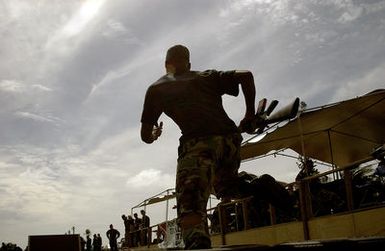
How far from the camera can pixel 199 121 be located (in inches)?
124

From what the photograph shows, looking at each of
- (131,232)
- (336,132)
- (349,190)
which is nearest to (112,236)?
(131,232)

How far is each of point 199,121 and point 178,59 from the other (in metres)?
0.63

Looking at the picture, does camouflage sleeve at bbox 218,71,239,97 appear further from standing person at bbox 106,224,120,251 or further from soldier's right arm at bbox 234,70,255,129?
standing person at bbox 106,224,120,251

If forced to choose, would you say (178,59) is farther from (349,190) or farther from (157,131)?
(349,190)

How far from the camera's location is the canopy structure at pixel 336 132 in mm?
10148

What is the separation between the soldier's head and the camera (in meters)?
3.47

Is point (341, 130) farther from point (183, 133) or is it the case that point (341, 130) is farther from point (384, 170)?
point (183, 133)

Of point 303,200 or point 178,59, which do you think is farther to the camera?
point 303,200

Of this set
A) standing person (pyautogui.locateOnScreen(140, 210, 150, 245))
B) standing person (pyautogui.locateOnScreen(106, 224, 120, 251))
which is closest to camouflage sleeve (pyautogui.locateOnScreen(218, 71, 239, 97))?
standing person (pyautogui.locateOnScreen(140, 210, 150, 245))

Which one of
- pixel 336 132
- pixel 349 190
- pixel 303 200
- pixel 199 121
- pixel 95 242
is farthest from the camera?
pixel 95 242

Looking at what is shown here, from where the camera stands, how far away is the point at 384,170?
7.34m

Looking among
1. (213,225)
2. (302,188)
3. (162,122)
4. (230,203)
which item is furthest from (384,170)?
(213,225)

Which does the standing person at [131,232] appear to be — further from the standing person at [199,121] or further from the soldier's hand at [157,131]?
the standing person at [199,121]

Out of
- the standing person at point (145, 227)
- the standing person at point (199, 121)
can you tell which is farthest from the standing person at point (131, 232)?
the standing person at point (199, 121)
